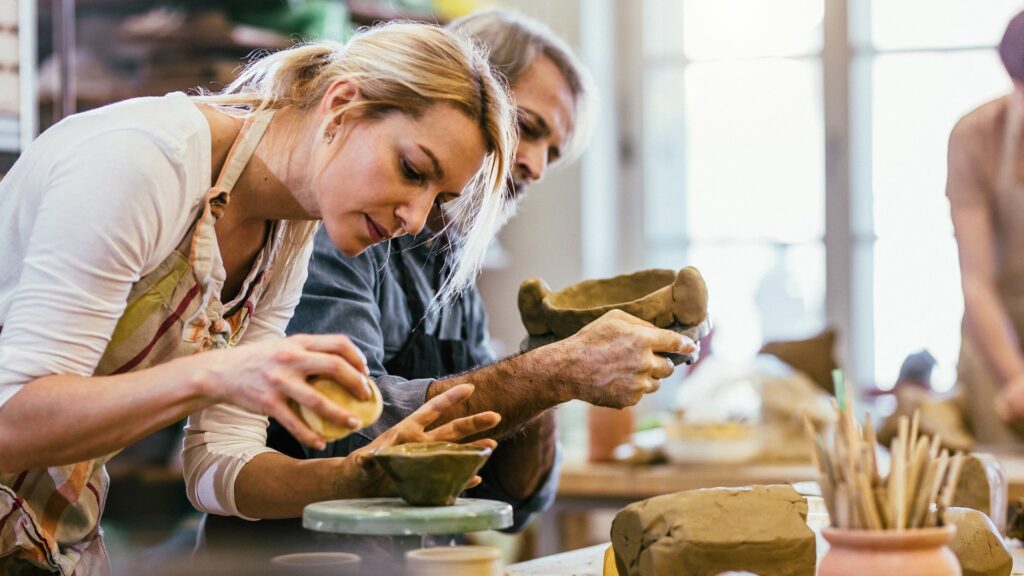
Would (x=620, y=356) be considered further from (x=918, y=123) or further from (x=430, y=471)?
(x=918, y=123)

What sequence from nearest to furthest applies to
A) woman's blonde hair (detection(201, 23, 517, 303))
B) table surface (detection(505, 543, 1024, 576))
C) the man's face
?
woman's blonde hair (detection(201, 23, 517, 303)), table surface (detection(505, 543, 1024, 576)), the man's face

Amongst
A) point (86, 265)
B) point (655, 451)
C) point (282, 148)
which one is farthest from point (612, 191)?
point (86, 265)

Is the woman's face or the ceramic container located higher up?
the woman's face

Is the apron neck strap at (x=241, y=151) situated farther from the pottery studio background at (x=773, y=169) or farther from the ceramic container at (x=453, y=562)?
the pottery studio background at (x=773, y=169)

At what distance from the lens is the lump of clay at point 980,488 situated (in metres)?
2.09

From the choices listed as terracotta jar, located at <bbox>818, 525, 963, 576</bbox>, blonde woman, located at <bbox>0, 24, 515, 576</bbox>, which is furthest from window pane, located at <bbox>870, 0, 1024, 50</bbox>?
terracotta jar, located at <bbox>818, 525, 963, 576</bbox>

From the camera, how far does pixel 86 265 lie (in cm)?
139

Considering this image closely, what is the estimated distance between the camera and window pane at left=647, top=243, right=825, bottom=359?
4.82 meters

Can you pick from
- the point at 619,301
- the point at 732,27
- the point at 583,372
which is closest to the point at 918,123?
the point at 732,27

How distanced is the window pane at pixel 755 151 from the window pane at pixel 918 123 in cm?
23

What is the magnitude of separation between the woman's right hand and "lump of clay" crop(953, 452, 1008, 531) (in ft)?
4.07

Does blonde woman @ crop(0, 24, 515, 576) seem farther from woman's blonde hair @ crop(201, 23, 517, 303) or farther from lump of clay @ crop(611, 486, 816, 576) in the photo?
lump of clay @ crop(611, 486, 816, 576)

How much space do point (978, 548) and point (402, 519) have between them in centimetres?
81

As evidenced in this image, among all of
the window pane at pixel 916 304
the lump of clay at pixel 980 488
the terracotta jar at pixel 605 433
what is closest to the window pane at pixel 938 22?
the window pane at pixel 916 304
